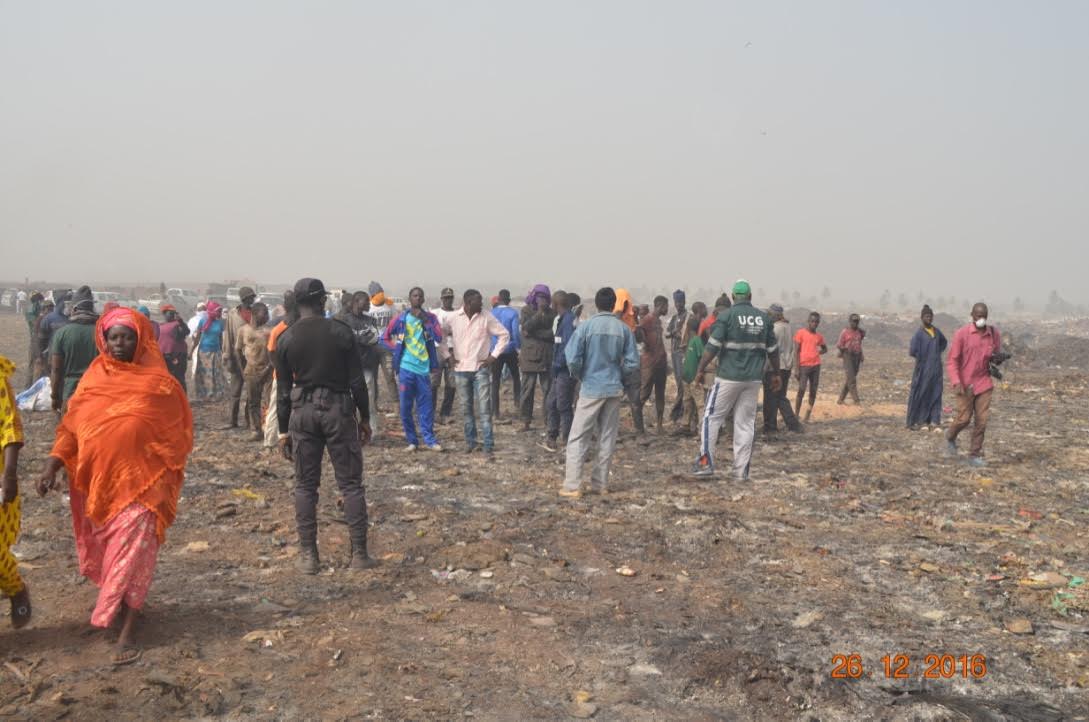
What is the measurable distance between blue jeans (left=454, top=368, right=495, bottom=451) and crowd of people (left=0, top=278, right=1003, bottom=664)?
22 mm

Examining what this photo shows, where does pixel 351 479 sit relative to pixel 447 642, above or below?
above

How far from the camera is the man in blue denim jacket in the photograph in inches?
313

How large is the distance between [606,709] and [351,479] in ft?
7.86

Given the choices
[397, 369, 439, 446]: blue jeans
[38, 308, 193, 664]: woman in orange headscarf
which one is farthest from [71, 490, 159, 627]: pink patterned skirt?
[397, 369, 439, 446]: blue jeans

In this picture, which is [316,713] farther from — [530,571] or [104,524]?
[530,571]

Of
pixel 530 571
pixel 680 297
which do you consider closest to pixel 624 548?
pixel 530 571

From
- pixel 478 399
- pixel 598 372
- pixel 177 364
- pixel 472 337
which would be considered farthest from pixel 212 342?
pixel 598 372

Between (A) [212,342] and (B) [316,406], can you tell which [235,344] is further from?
(B) [316,406]

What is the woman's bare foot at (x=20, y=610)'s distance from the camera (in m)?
4.54

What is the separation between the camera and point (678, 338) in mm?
13312

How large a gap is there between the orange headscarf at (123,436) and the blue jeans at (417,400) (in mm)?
5221

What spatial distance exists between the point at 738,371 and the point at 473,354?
2.96 m

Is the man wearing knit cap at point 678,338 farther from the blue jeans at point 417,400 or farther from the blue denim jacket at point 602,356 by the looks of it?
the blue denim jacket at point 602,356

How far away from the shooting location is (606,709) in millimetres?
3959
